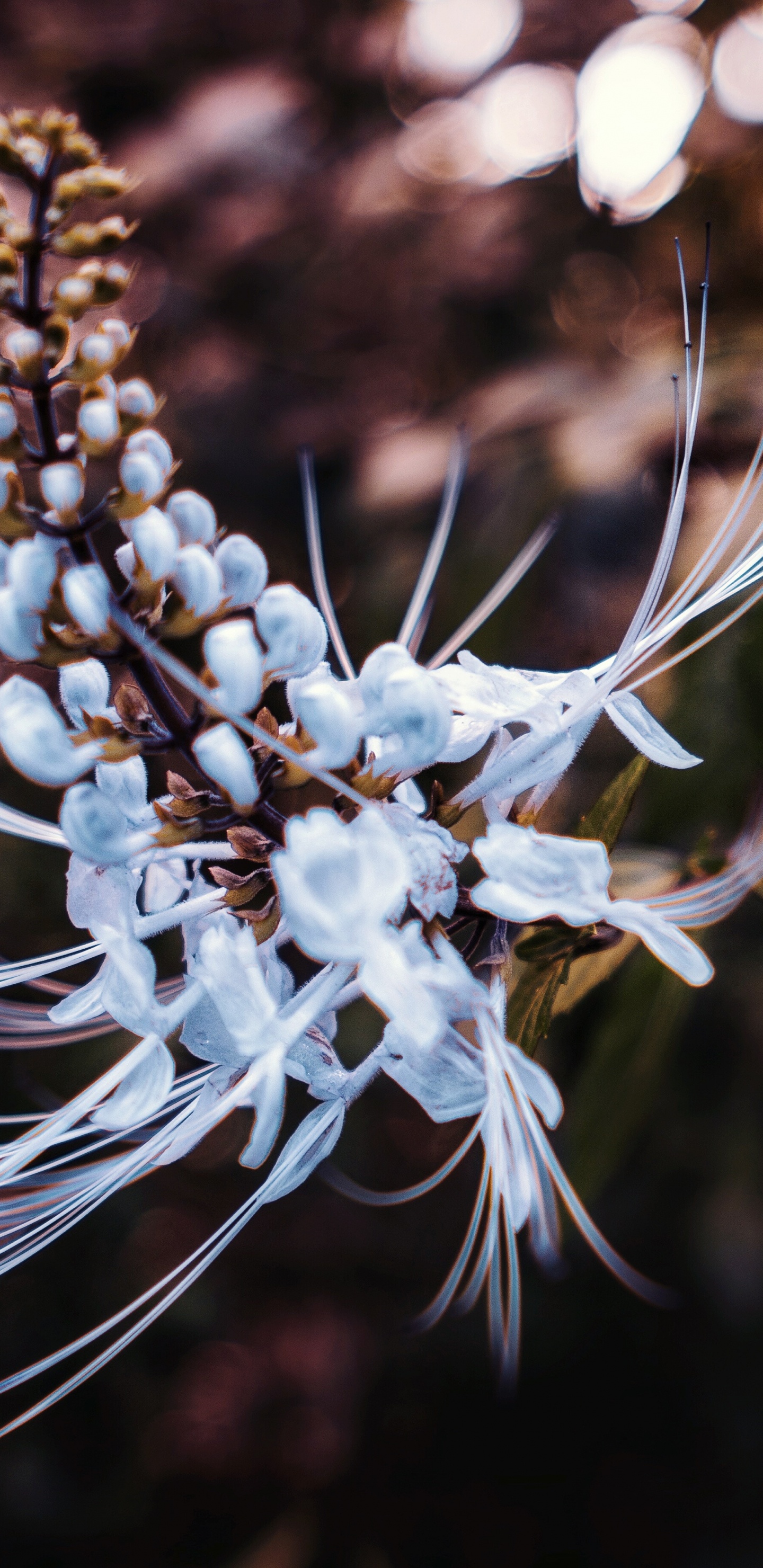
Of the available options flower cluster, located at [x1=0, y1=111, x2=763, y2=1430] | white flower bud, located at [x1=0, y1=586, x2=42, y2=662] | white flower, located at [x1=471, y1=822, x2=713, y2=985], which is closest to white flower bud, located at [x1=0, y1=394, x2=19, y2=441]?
flower cluster, located at [x1=0, y1=111, x2=763, y2=1430]

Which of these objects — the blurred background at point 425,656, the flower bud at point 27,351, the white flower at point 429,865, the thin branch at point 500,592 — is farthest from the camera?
the blurred background at point 425,656

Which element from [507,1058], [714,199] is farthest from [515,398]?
[507,1058]

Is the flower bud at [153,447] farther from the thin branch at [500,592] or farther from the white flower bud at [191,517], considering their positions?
the thin branch at [500,592]

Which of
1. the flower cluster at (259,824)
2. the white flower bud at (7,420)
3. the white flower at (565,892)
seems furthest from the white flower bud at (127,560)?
the white flower at (565,892)

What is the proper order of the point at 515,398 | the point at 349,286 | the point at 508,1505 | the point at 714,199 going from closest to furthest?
the point at 515,398
the point at 714,199
the point at 349,286
the point at 508,1505

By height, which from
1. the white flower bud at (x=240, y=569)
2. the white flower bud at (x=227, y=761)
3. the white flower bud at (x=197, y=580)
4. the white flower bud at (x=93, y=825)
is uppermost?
the white flower bud at (x=240, y=569)

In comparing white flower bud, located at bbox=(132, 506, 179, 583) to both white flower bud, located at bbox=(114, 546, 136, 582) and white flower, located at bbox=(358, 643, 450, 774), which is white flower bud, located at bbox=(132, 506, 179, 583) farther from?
white flower, located at bbox=(358, 643, 450, 774)

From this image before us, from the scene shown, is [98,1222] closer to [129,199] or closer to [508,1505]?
[508,1505]
